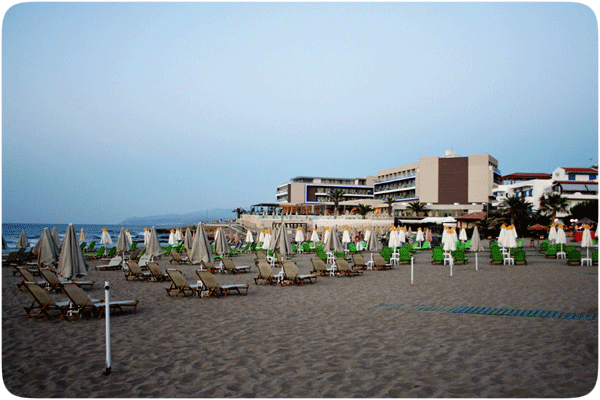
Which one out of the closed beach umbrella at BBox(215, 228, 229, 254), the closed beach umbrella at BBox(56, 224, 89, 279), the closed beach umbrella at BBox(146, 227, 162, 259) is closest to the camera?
the closed beach umbrella at BBox(56, 224, 89, 279)

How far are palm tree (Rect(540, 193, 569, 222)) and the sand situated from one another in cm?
4858

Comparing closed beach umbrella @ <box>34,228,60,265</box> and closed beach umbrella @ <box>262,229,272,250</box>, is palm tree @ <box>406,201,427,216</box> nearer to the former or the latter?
closed beach umbrella @ <box>262,229,272,250</box>

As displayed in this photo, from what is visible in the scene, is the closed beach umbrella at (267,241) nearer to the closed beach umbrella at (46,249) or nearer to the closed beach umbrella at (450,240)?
the closed beach umbrella at (450,240)

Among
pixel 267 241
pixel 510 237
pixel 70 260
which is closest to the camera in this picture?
pixel 70 260

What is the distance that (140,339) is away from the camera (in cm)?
700

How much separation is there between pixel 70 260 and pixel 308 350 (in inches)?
271

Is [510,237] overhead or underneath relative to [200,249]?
overhead

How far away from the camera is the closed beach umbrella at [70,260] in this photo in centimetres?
1027

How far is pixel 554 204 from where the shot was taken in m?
53.6

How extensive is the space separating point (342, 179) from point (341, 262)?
301 ft

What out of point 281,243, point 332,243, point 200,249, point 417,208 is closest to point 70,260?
point 200,249

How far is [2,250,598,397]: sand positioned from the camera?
4871 millimetres

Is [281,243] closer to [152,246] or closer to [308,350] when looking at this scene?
[152,246]

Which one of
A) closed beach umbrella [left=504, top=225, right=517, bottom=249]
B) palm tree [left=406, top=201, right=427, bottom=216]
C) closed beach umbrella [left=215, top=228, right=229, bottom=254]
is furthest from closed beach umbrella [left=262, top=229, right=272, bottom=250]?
palm tree [left=406, top=201, right=427, bottom=216]
